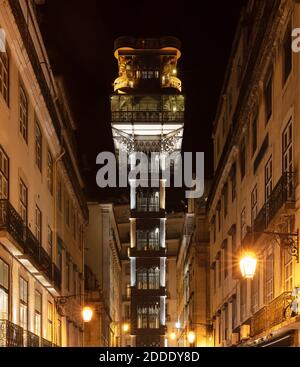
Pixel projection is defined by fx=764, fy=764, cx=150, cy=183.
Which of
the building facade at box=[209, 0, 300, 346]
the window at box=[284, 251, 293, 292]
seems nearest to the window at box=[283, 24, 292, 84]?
the building facade at box=[209, 0, 300, 346]

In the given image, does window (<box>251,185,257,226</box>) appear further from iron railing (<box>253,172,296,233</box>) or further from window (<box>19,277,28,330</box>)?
window (<box>19,277,28,330</box>)

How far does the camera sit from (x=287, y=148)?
20.7m

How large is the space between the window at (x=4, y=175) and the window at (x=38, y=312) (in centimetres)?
670

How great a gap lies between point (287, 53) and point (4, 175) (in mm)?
8713

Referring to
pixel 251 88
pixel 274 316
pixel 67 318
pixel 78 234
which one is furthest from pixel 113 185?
pixel 274 316

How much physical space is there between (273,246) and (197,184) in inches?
1613

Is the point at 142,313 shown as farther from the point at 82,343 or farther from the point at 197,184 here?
the point at 82,343

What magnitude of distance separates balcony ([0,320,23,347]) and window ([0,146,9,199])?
357cm

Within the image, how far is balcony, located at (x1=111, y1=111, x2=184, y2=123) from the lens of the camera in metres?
83.8

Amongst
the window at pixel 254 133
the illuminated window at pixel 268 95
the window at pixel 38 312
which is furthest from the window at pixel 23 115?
the window at pixel 254 133

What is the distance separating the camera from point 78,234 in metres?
45.4

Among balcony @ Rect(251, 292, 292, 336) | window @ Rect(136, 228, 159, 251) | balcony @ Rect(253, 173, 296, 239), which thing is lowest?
balcony @ Rect(251, 292, 292, 336)

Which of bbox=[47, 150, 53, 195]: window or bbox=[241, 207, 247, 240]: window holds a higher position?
bbox=[47, 150, 53, 195]: window

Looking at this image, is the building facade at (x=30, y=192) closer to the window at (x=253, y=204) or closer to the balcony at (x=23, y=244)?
the balcony at (x=23, y=244)
